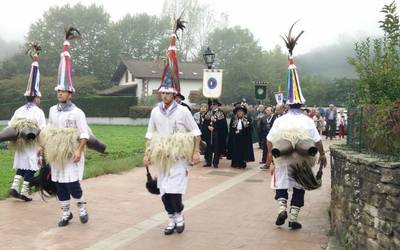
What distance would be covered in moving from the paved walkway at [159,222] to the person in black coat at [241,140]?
10.7ft

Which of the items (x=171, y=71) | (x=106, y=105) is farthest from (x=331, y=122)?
(x=106, y=105)

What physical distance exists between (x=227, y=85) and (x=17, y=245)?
48592mm

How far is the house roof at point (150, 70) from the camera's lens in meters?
54.8

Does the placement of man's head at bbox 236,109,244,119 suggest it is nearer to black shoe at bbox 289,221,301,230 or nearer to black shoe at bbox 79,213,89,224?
black shoe at bbox 289,221,301,230

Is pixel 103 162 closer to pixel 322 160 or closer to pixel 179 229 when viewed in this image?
pixel 179 229

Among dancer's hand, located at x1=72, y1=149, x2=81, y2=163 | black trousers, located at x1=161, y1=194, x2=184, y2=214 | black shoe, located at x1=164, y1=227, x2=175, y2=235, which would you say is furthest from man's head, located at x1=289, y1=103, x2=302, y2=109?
dancer's hand, located at x1=72, y1=149, x2=81, y2=163

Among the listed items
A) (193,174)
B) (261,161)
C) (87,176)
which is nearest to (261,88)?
(261,161)

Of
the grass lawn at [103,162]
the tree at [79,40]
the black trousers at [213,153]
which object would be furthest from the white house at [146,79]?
the black trousers at [213,153]

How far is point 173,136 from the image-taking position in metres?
6.96

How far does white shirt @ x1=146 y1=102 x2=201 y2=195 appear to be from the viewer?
22.6ft

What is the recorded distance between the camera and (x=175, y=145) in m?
6.89

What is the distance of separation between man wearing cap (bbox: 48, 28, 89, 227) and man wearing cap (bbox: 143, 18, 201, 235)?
1044 millimetres

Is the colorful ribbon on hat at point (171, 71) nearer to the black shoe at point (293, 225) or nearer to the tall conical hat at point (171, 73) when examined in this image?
the tall conical hat at point (171, 73)

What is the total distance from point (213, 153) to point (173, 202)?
7.89 m
